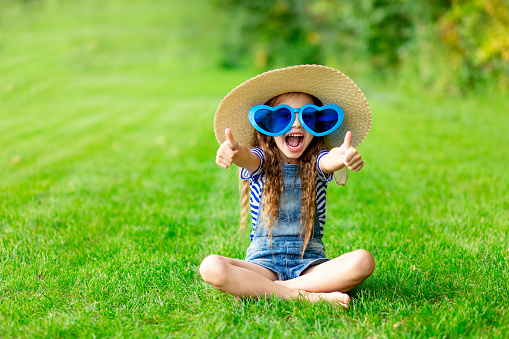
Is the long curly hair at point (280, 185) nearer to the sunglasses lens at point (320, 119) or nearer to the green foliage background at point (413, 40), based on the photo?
the sunglasses lens at point (320, 119)

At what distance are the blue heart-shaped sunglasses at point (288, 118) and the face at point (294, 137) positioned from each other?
0.18ft

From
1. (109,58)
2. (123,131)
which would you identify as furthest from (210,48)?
(123,131)

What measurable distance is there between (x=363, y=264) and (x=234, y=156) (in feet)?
2.68

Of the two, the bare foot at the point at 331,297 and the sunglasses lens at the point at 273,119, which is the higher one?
the sunglasses lens at the point at 273,119

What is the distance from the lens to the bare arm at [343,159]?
2502 millimetres

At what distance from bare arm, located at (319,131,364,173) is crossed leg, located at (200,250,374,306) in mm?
439

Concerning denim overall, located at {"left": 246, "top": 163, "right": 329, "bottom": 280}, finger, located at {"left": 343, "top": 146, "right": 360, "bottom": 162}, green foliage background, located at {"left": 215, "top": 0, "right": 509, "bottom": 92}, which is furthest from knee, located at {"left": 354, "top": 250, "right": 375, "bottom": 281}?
green foliage background, located at {"left": 215, "top": 0, "right": 509, "bottom": 92}

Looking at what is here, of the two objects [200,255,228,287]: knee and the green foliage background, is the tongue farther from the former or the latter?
the green foliage background

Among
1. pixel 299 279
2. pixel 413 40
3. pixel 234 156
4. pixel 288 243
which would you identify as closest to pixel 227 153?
pixel 234 156

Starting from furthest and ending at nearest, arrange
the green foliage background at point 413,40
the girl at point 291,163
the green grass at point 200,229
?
the green foliage background at point 413,40 → the girl at point 291,163 → the green grass at point 200,229

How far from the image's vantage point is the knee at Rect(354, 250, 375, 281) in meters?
2.58

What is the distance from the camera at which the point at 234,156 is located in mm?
2598

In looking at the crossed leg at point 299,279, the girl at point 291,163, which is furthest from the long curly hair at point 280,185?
the crossed leg at point 299,279

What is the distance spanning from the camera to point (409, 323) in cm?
240
